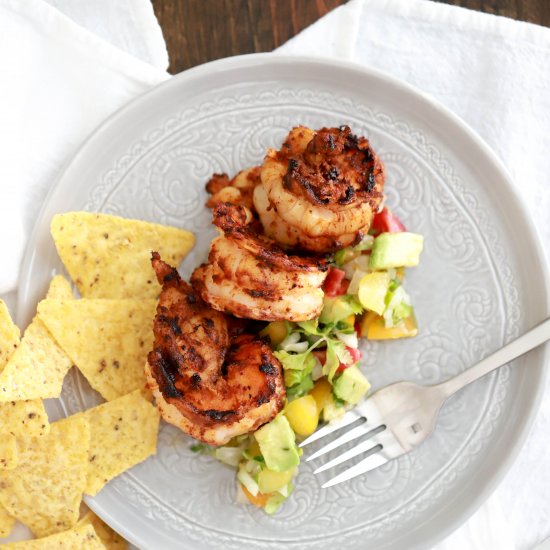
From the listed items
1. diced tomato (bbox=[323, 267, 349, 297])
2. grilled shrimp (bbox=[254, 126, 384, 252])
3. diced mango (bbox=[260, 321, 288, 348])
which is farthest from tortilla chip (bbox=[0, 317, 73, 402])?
diced tomato (bbox=[323, 267, 349, 297])

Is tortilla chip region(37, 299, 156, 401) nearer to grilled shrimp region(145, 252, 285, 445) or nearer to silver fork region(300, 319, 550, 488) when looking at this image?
grilled shrimp region(145, 252, 285, 445)

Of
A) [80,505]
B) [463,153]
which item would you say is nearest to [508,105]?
[463,153]

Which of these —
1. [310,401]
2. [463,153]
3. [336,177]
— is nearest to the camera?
[336,177]

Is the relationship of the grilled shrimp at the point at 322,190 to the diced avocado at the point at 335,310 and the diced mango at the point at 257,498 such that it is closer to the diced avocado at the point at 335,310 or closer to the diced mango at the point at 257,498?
the diced avocado at the point at 335,310

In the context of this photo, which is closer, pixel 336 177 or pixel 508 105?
pixel 336 177

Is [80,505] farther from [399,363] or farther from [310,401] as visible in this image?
[399,363]

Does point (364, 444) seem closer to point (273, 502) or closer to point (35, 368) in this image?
point (273, 502)
